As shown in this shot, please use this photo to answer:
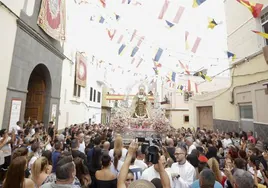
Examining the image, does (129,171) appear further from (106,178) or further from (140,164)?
(140,164)

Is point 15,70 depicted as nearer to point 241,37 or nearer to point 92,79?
point 241,37

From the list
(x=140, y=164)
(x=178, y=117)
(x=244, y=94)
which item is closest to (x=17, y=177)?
(x=140, y=164)

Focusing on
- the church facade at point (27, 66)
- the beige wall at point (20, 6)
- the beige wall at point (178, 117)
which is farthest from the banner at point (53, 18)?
the beige wall at point (178, 117)

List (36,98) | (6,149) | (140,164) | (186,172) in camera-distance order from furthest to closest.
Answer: (36,98)
(6,149)
(140,164)
(186,172)

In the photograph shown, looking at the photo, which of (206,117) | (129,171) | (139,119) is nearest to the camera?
(129,171)

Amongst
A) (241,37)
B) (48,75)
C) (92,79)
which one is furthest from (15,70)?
(92,79)

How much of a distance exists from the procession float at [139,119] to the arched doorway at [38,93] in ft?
16.0

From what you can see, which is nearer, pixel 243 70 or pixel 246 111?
pixel 246 111

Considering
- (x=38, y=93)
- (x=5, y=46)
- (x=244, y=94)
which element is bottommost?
(x=38, y=93)

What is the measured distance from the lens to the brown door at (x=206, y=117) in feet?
45.2

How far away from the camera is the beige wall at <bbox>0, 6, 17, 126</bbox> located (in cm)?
617

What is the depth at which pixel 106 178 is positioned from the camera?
106 inches

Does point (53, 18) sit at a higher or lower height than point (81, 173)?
higher

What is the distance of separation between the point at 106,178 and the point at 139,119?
36.0 ft
